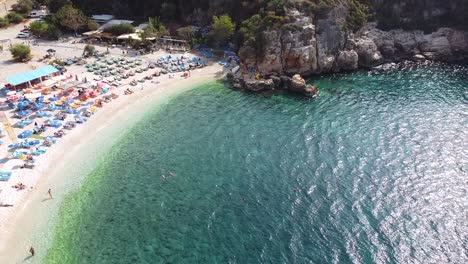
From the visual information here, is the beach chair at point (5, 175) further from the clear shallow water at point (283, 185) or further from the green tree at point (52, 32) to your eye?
the green tree at point (52, 32)

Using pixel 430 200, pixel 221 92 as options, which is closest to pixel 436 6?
pixel 221 92

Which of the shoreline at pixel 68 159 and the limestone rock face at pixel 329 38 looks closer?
the shoreline at pixel 68 159

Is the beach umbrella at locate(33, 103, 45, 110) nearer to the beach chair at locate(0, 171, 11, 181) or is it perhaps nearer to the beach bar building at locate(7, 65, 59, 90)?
the beach bar building at locate(7, 65, 59, 90)

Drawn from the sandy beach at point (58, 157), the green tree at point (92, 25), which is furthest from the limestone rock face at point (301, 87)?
the green tree at point (92, 25)

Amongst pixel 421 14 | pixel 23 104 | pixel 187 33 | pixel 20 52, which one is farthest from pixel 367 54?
pixel 20 52

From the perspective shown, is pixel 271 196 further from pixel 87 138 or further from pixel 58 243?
pixel 87 138

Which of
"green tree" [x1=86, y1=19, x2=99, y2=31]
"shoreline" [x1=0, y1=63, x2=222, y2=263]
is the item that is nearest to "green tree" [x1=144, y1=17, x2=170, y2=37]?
"green tree" [x1=86, y1=19, x2=99, y2=31]
